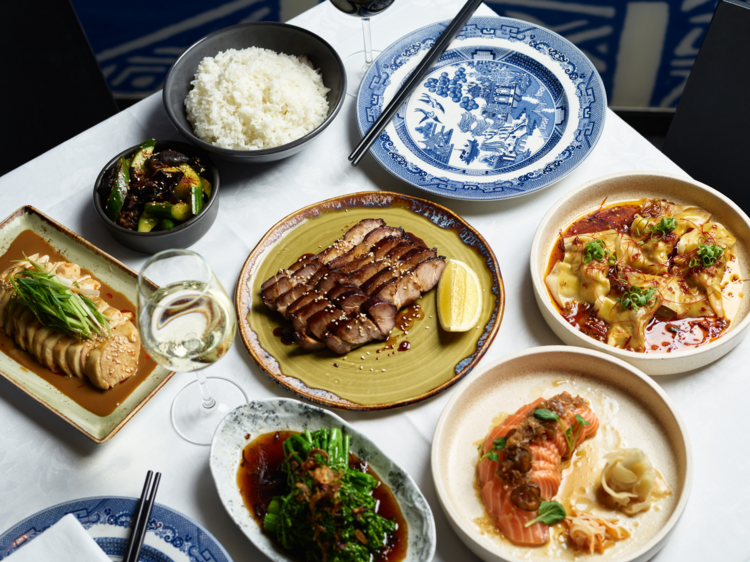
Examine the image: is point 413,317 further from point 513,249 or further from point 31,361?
point 31,361

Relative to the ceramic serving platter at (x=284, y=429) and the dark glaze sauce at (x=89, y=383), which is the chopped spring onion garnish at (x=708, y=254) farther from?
the dark glaze sauce at (x=89, y=383)

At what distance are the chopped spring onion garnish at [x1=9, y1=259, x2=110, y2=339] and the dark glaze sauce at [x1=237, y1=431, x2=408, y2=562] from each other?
24.4 inches

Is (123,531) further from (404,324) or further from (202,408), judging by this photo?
(404,324)

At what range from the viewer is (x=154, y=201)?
2098 millimetres

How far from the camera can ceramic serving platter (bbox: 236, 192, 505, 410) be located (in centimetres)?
182

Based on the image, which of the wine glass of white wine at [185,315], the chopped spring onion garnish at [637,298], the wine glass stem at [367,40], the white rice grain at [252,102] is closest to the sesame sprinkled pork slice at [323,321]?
the wine glass of white wine at [185,315]

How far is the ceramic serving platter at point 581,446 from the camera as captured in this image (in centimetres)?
150

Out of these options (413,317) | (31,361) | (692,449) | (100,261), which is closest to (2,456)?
(31,361)

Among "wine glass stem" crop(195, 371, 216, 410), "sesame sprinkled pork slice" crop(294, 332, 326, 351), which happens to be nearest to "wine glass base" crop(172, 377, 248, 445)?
"wine glass stem" crop(195, 371, 216, 410)

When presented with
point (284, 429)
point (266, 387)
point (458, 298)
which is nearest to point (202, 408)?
point (266, 387)

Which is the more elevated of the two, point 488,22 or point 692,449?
point 488,22

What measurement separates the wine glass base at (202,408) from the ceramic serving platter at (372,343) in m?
0.14

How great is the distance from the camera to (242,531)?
154cm

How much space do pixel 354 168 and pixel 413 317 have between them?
0.73m
